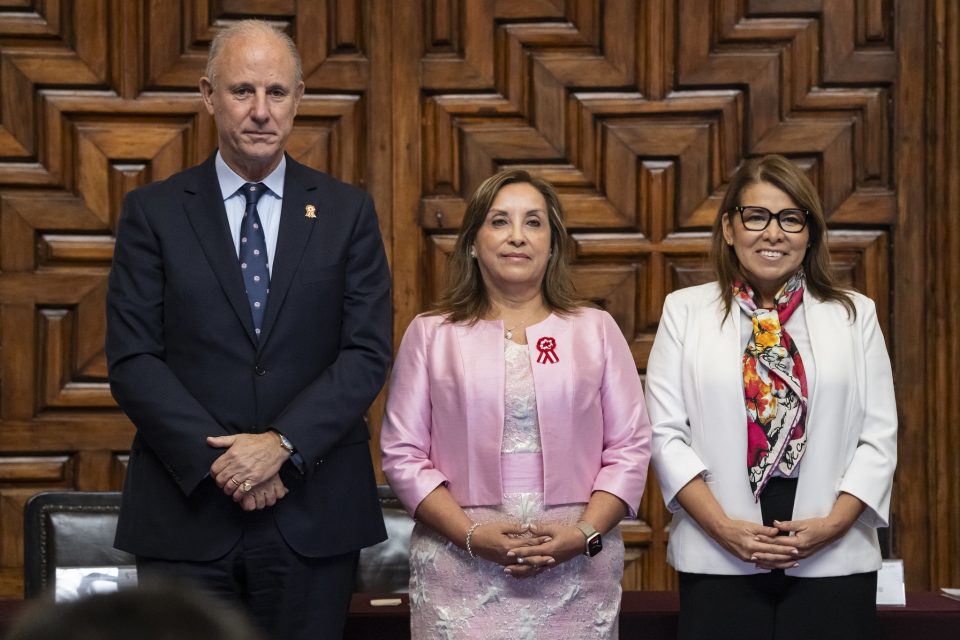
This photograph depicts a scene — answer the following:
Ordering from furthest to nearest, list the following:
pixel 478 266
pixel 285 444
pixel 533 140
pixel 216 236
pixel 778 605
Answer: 1. pixel 533 140
2. pixel 478 266
3. pixel 778 605
4. pixel 216 236
5. pixel 285 444

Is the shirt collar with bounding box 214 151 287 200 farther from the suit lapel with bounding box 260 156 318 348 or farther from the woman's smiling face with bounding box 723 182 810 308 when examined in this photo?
the woman's smiling face with bounding box 723 182 810 308

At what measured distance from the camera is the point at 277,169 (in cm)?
281

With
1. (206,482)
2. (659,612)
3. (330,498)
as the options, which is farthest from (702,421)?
(206,482)

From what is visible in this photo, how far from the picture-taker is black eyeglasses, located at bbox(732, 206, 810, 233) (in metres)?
2.98

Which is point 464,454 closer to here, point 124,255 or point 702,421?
point 702,421

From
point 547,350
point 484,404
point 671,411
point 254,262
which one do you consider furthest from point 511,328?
point 254,262

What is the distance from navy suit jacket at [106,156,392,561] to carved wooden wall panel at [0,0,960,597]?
1771mm

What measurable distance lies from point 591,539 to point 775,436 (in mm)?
480

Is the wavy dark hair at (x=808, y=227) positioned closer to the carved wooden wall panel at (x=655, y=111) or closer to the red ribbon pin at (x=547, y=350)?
the red ribbon pin at (x=547, y=350)

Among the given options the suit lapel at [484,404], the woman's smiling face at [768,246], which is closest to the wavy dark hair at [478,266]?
the suit lapel at [484,404]

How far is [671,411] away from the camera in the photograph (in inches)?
116

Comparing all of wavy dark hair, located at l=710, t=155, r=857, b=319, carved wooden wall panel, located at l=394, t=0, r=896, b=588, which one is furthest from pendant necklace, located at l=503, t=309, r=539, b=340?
carved wooden wall panel, located at l=394, t=0, r=896, b=588

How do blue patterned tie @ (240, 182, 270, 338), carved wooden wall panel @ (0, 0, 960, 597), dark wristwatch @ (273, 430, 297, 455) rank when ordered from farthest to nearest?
carved wooden wall panel @ (0, 0, 960, 597)
blue patterned tie @ (240, 182, 270, 338)
dark wristwatch @ (273, 430, 297, 455)

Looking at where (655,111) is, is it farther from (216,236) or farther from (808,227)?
(216,236)
